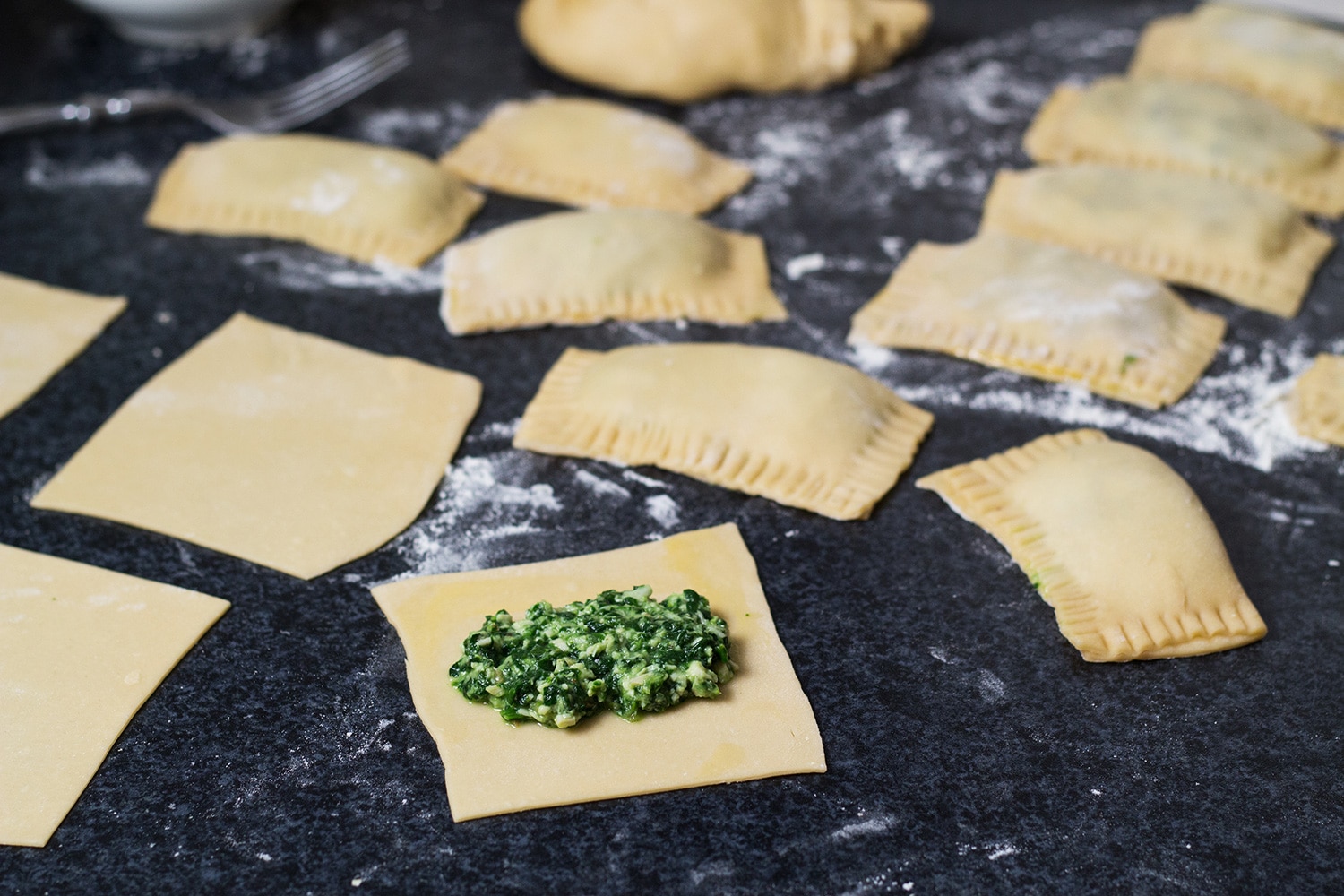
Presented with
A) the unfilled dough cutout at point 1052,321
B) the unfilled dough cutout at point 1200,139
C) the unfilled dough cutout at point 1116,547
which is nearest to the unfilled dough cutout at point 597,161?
the unfilled dough cutout at point 1052,321

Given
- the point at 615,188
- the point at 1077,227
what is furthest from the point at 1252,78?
the point at 615,188

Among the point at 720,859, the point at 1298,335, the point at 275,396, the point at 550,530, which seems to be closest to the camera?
the point at 720,859

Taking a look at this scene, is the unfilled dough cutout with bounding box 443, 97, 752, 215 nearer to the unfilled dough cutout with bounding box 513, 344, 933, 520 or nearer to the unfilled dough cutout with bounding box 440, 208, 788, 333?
the unfilled dough cutout with bounding box 440, 208, 788, 333

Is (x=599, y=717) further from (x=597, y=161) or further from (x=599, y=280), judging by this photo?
(x=597, y=161)

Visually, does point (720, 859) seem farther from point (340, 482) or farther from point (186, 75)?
point (186, 75)

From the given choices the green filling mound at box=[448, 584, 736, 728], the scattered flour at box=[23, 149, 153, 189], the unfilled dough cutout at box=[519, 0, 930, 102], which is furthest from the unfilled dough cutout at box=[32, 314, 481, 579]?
the unfilled dough cutout at box=[519, 0, 930, 102]

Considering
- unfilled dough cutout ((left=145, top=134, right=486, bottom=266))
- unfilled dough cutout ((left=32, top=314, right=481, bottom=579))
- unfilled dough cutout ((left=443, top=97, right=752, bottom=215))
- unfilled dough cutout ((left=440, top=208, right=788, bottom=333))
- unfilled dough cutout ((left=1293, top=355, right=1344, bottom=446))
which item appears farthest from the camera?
unfilled dough cutout ((left=443, top=97, right=752, bottom=215))
